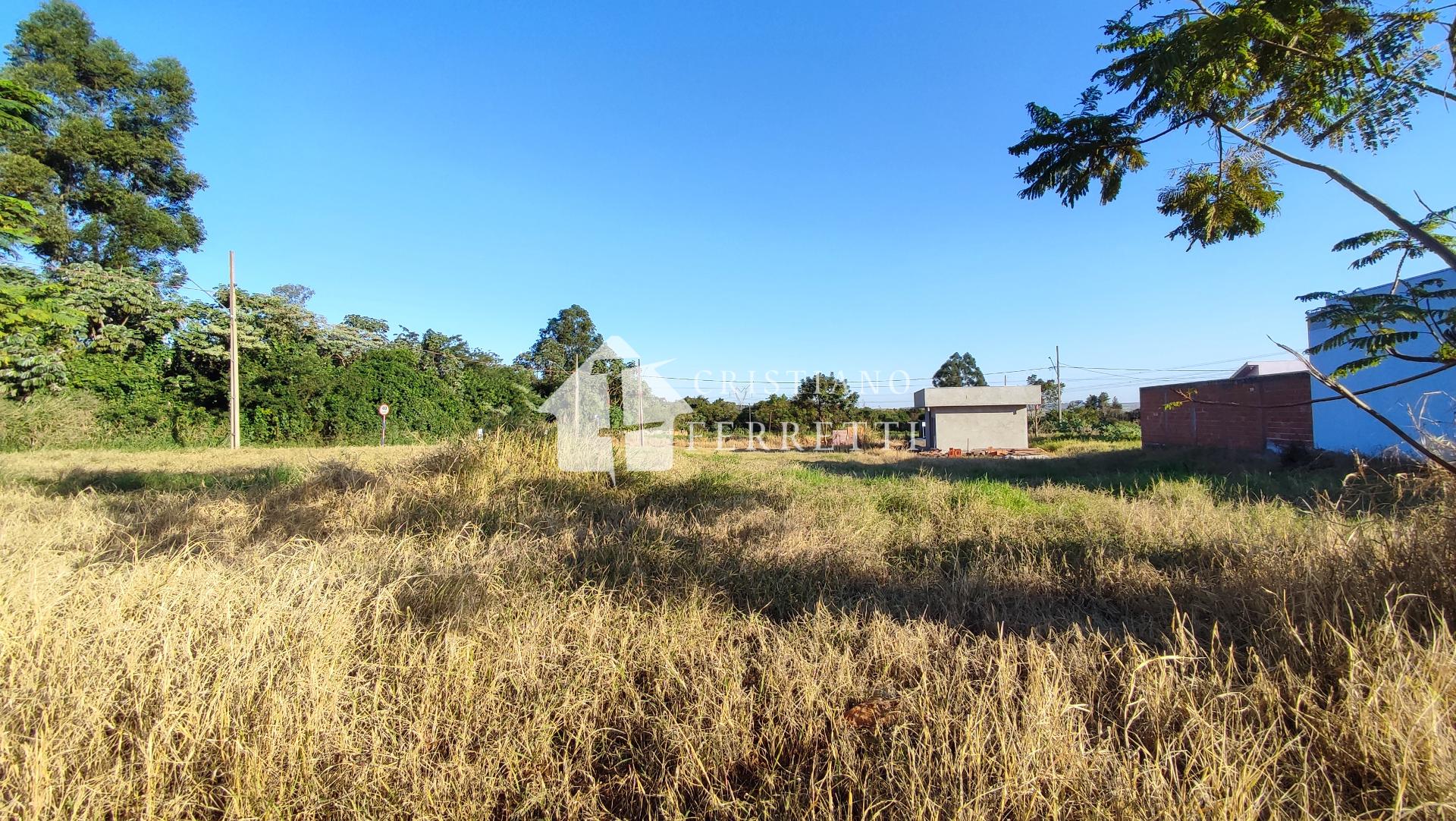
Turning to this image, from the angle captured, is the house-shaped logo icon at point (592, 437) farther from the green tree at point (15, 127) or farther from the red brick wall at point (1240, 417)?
the red brick wall at point (1240, 417)

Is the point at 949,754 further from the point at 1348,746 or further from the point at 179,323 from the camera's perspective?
the point at 179,323

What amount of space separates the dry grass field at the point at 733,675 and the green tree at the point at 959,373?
44650 millimetres

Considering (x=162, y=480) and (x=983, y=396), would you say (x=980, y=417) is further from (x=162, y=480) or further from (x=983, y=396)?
(x=162, y=480)

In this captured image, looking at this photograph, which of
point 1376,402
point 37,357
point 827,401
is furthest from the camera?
point 827,401

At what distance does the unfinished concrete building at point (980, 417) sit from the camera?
21.5 meters

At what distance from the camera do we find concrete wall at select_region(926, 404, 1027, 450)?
21.5 m

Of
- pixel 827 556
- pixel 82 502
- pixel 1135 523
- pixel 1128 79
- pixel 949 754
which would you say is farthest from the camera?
pixel 82 502

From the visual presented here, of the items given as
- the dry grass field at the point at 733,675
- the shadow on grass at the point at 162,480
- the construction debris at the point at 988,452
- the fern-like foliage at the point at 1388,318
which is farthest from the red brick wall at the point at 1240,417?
the shadow on grass at the point at 162,480

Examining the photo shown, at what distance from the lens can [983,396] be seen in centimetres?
2152

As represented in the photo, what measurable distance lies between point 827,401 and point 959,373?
74.1 ft

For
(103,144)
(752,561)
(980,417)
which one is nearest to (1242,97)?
(752,561)

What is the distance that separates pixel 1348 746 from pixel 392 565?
12.9ft

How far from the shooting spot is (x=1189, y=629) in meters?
2.28

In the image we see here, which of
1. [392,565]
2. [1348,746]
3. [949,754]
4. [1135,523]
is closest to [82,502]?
[392,565]
